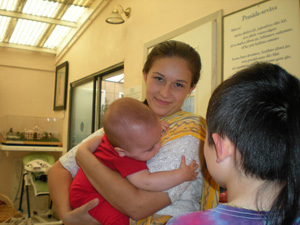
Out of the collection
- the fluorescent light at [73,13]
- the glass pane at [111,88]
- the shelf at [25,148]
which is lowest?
the shelf at [25,148]

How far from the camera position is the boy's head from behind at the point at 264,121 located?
59cm

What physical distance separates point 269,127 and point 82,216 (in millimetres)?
828

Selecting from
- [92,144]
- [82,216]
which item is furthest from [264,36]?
[82,216]

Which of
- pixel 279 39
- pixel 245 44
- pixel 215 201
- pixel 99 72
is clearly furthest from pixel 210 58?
pixel 99 72

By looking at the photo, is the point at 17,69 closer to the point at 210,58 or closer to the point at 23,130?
the point at 23,130

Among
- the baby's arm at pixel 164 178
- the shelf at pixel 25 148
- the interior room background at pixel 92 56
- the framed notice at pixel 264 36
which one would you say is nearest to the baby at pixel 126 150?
the baby's arm at pixel 164 178

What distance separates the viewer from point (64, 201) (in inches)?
49.0

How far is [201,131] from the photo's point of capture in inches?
43.9

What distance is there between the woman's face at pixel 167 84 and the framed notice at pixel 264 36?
2.15ft

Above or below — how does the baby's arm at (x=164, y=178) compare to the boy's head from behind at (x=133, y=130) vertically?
below

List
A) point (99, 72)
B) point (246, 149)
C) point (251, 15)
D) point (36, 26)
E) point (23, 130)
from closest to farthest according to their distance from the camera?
point (246, 149) < point (251, 15) < point (99, 72) < point (36, 26) < point (23, 130)

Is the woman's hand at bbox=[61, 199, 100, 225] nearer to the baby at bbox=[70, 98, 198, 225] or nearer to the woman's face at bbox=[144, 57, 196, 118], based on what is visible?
the baby at bbox=[70, 98, 198, 225]

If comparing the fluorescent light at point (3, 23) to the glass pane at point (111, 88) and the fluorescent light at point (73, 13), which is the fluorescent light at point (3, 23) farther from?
the glass pane at point (111, 88)

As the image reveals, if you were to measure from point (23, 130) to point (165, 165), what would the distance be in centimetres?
536
